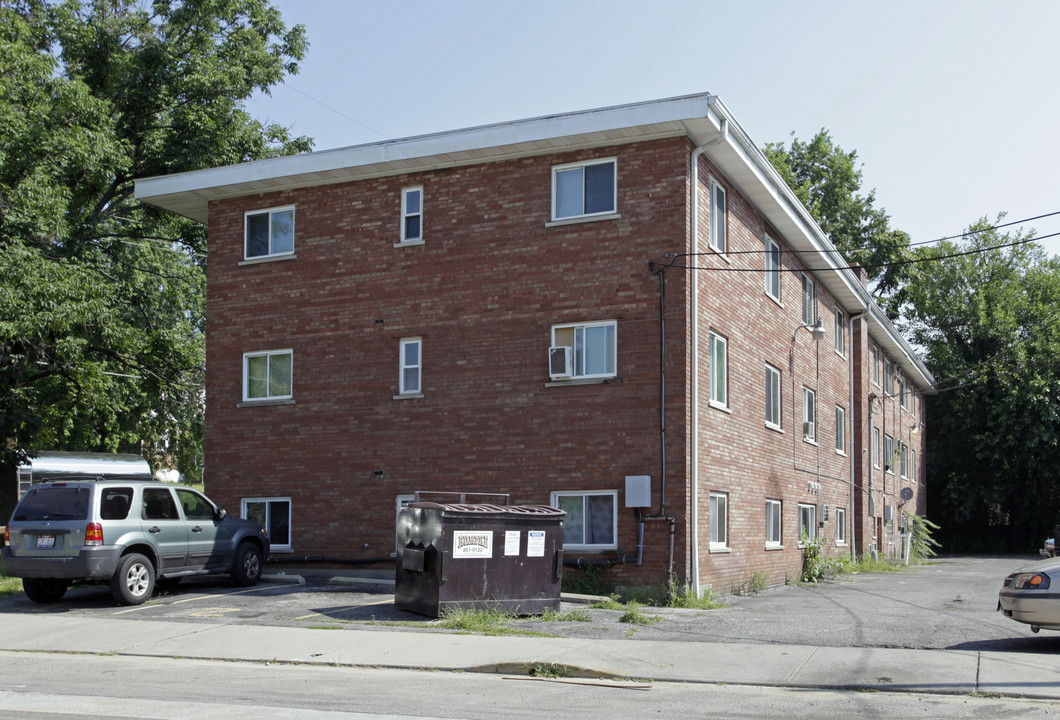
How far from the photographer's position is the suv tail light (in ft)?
49.5

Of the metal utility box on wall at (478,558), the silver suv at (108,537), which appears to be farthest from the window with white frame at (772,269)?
the silver suv at (108,537)

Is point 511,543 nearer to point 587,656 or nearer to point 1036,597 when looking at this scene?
point 587,656

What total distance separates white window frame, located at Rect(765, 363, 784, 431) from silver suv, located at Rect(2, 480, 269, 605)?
11.3m

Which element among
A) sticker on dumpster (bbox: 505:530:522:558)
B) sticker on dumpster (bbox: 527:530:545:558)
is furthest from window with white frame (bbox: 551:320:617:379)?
sticker on dumpster (bbox: 505:530:522:558)

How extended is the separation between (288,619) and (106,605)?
11.7 feet

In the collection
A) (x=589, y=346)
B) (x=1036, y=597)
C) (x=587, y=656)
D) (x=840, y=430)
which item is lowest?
(x=587, y=656)

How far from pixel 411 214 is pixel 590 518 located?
6578mm

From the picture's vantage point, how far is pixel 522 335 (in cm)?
1864

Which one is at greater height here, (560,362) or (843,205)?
(843,205)

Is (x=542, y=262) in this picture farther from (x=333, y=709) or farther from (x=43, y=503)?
(x=333, y=709)

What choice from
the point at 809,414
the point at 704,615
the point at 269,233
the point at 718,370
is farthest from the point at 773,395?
the point at 269,233

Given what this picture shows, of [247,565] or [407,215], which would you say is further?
[407,215]

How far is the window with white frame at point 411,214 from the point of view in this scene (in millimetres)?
19891

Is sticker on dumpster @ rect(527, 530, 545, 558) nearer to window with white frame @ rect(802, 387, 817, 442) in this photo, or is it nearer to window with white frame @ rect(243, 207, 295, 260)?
window with white frame @ rect(243, 207, 295, 260)
